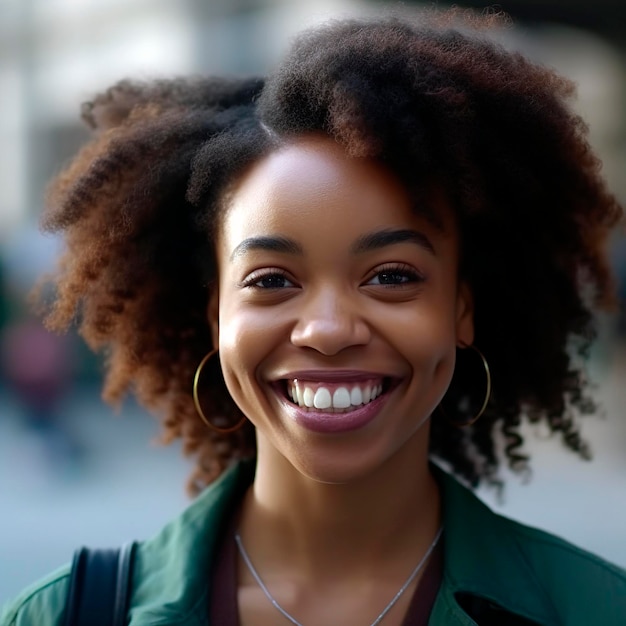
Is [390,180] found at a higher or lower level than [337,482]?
higher

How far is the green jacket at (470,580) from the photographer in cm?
217

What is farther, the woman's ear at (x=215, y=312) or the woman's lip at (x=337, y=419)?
the woman's ear at (x=215, y=312)

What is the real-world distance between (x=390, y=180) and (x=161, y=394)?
100cm

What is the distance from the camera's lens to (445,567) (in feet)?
7.34

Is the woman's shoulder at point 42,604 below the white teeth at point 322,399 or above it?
below

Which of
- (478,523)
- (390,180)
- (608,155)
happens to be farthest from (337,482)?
(608,155)

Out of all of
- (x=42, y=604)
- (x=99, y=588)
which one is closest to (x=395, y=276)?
(x=99, y=588)

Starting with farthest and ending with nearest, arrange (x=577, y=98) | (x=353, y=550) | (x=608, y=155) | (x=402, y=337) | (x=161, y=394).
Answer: (x=608, y=155)
(x=161, y=394)
(x=577, y=98)
(x=353, y=550)
(x=402, y=337)

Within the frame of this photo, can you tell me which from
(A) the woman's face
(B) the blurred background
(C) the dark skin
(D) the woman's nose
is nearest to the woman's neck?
(C) the dark skin

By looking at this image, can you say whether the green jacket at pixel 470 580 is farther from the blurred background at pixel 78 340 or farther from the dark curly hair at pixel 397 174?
the blurred background at pixel 78 340

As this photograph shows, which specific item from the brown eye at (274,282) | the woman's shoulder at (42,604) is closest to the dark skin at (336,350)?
the brown eye at (274,282)

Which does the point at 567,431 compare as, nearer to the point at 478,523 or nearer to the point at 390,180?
the point at 478,523

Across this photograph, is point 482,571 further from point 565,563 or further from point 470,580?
point 565,563

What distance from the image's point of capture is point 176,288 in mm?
2605
